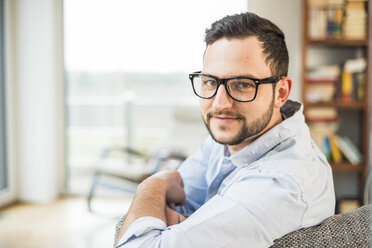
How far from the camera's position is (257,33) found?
688 mm

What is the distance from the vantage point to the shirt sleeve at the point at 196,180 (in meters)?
0.90

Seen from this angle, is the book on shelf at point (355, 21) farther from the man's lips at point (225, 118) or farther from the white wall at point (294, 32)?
the man's lips at point (225, 118)

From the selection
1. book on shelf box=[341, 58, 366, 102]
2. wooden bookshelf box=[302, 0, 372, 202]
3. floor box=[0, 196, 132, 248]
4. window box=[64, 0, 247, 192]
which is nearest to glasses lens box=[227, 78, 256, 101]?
floor box=[0, 196, 132, 248]

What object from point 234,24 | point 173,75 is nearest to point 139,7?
point 173,75

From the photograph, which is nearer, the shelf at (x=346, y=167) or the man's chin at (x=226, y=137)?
the man's chin at (x=226, y=137)

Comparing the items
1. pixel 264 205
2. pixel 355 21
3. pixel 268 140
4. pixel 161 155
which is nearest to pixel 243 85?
pixel 268 140

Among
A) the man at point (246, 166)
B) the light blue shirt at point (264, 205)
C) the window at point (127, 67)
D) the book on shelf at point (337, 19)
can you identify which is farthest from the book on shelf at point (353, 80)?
the light blue shirt at point (264, 205)

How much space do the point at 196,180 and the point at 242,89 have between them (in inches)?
11.8

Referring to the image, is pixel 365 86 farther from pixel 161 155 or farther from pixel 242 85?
pixel 242 85

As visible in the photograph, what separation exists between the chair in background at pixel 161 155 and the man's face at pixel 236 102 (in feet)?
5.37

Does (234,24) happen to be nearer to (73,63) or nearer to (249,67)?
(249,67)

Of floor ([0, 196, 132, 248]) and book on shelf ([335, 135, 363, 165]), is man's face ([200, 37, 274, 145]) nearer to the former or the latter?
floor ([0, 196, 132, 248])

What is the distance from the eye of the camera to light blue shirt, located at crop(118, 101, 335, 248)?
0.54 meters

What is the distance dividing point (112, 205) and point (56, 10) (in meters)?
1.41
